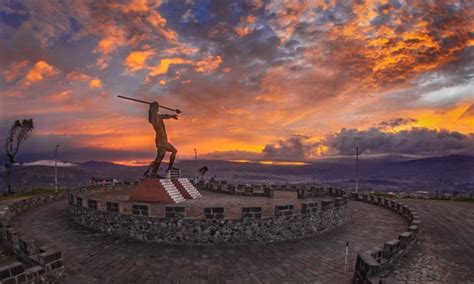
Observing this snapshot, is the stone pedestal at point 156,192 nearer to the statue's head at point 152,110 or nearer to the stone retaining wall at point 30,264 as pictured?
the statue's head at point 152,110

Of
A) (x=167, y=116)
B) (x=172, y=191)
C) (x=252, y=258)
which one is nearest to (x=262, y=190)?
(x=172, y=191)

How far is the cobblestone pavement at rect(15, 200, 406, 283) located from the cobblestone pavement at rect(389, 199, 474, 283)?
1.59m

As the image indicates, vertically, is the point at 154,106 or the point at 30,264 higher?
the point at 154,106

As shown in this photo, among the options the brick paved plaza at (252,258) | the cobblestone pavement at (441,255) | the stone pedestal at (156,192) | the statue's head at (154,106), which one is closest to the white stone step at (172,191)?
the stone pedestal at (156,192)

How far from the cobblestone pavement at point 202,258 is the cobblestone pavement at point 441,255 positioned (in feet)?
5.21

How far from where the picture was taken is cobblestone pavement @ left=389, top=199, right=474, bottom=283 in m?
9.74

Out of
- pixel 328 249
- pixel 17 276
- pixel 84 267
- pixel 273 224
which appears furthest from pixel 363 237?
pixel 17 276

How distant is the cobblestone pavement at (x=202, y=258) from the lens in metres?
9.18

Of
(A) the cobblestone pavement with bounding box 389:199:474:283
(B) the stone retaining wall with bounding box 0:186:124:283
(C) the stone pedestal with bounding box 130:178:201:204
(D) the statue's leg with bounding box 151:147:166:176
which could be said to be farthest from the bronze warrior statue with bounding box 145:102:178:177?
(A) the cobblestone pavement with bounding box 389:199:474:283

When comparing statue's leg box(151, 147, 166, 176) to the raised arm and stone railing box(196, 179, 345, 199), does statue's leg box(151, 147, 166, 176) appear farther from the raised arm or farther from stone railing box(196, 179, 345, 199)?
stone railing box(196, 179, 345, 199)

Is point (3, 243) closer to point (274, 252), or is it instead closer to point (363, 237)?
point (274, 252)

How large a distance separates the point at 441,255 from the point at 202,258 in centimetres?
1001

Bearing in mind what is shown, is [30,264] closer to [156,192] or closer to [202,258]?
[202,258]

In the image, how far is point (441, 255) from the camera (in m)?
12.0
